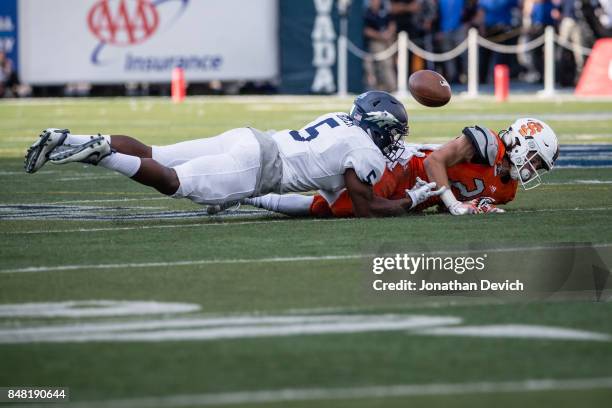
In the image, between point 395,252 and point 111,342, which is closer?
point 111,342

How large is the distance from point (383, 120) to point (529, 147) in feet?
3.07

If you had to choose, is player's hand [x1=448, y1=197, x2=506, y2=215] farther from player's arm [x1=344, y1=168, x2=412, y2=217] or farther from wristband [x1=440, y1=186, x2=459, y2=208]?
player's arm [x1=344, y1=168, x2=412, y2=217]

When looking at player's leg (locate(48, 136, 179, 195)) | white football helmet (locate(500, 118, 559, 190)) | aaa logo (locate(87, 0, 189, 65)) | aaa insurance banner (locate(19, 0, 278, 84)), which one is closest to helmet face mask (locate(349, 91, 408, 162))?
white football helmet (locate(500, 118, 559, 190))

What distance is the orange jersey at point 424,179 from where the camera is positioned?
9086 mm

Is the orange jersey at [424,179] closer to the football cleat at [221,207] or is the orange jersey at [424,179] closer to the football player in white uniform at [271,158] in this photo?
the football player in white uniform at [271,158]

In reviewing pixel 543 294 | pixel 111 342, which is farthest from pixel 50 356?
pixel 543 294

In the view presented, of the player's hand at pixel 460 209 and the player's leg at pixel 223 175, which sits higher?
the player's leg at pixel 223 175

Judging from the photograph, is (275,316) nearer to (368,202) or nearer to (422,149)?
(368,202)

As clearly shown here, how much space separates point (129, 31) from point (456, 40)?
655 centimetres

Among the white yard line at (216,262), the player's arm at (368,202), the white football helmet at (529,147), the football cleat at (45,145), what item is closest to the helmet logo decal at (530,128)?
the white football helmet at (529,147)

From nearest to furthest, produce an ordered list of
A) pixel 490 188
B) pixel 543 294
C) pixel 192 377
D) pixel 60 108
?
pixel 192 377 < pixel 543 294 < pixel 490 188 < pixel 60 108

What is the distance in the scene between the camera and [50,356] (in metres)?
5.09

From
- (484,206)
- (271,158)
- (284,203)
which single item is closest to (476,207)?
(484,206)

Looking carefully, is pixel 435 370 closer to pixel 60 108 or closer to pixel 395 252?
pixel 395 252
